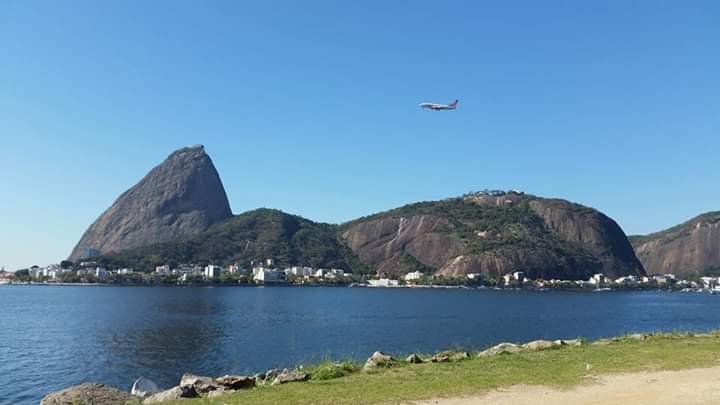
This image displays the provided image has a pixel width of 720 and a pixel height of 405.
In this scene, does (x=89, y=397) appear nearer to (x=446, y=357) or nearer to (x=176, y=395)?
(x=176, y=395)

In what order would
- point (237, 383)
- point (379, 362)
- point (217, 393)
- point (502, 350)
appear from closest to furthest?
point (217, 393), point (237, 383), point (379, 362), point (502, 350)

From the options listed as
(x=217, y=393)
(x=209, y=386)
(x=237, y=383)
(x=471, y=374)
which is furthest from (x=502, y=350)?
(x=217, y=393)

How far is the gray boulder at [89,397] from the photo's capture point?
15867 mm

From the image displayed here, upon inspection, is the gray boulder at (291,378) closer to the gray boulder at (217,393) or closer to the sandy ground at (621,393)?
the gray boulder at (217,393)

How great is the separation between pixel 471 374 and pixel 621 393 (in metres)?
3.80

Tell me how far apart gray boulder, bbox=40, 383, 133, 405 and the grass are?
146 inches

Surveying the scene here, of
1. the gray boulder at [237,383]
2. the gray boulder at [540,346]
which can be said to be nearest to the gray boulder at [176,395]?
the gray boulder at [237,383]

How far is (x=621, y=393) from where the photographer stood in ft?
43.8

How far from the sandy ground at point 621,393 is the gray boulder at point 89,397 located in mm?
9004

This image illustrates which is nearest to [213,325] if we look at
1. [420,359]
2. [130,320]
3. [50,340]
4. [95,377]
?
[130,320]

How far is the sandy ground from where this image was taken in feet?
41.4

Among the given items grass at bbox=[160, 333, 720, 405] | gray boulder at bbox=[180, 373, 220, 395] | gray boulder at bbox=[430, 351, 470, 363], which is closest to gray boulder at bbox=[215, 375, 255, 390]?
gray boulder at bbox=[180, 373, 220, 395]

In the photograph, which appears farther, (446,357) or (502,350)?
(502,350)

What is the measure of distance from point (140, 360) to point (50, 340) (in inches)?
549
